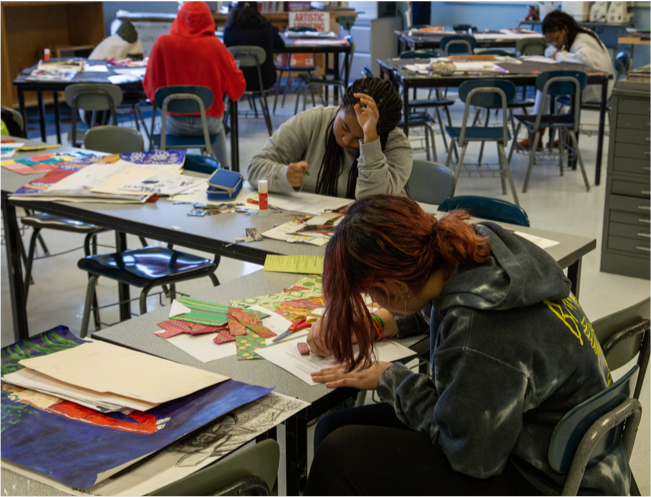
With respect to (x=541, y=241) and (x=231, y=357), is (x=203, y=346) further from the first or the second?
(x=541, y=241)

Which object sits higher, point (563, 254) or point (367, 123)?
point (367, 123)

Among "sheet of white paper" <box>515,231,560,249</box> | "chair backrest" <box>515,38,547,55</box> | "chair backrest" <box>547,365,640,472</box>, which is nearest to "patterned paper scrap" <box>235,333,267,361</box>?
"chair backrest" <box>547,365,640,472</box>

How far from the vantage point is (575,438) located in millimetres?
1089

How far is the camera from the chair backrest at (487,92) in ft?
14.9

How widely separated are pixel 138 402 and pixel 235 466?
10.4 inches

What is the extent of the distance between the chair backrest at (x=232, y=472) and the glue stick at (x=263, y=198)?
4.19ft

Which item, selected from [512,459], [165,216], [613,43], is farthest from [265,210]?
[613,43]

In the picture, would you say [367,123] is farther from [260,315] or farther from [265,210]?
[260,315]

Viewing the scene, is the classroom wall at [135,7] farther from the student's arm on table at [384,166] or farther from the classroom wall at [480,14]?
the student's arm on table at [384,166]

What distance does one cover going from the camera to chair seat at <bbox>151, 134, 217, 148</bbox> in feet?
13.9

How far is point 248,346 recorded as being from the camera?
1438mm

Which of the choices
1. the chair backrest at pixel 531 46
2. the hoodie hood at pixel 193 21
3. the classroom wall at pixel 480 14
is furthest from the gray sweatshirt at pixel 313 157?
the classroom wall at pixel 480 14

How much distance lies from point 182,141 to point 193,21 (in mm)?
815

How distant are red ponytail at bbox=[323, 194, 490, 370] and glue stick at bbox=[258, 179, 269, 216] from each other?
1.12 metres
